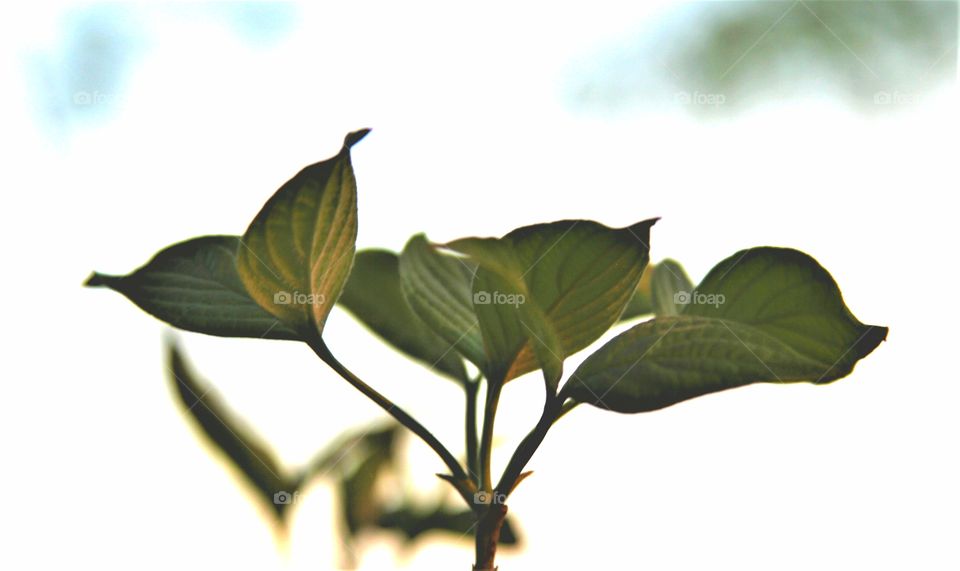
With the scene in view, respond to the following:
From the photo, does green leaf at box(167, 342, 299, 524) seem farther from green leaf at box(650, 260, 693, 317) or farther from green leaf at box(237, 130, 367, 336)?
green leaf at box(650, 260, 693, 317)

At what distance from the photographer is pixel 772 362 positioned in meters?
0.33

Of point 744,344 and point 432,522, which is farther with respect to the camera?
point 432,522

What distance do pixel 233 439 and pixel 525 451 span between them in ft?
0.88

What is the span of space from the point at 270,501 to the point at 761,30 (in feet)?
6.50

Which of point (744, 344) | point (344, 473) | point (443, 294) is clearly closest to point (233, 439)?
point (344, 473)

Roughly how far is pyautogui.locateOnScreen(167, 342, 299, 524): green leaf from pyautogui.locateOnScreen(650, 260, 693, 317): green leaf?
28 cm

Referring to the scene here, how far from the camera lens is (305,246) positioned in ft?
1.18

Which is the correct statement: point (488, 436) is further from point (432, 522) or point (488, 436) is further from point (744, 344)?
point (432, 522)

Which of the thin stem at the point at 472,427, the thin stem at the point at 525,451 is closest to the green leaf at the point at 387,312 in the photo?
the thin stem at the point at 472,427

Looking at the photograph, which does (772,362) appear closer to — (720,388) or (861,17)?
(720,388)

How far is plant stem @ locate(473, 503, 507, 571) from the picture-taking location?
34cm

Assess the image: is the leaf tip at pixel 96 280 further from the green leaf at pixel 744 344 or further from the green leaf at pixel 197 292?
the green leaf at pixel 744 344

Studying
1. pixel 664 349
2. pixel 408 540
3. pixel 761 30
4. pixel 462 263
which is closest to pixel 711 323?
pixel 664 349

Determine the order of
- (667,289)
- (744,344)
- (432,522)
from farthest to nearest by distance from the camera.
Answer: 1. (432,522)
2. (667,289)
3. (744,344)
